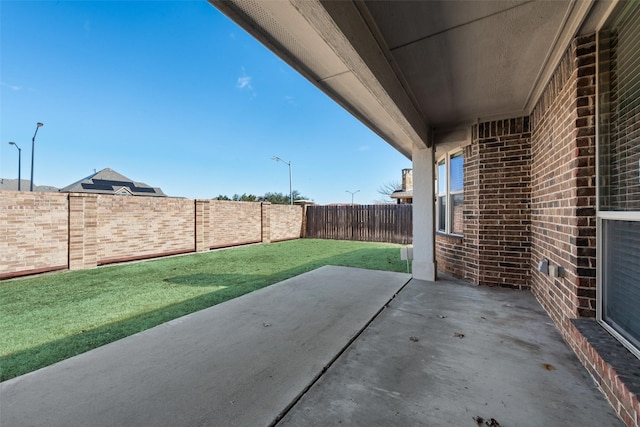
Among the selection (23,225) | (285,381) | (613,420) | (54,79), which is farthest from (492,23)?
(54,79)

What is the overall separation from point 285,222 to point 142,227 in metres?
6.70

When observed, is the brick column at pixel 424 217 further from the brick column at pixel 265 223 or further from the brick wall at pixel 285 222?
the brick wall at pixel 285 222

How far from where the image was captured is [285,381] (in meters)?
1.88

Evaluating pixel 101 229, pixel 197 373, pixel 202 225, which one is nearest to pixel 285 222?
pixel 202 225

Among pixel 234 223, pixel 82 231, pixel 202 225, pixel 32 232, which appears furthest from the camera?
pixel 234 223

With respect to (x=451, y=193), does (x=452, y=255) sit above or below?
below

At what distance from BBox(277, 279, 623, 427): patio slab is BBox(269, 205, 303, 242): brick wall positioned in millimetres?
10182

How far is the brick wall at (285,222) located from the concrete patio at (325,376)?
9577 millimetres

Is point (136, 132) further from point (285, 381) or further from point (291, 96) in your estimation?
point (285, 381)

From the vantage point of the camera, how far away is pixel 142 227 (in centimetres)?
792

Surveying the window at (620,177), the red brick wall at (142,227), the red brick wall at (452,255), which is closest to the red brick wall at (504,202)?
the red brick wall at (452,255)

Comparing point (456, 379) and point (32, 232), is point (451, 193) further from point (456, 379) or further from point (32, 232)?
point (32, 232)

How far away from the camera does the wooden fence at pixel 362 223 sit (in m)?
12.0

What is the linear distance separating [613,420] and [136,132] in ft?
95.0
